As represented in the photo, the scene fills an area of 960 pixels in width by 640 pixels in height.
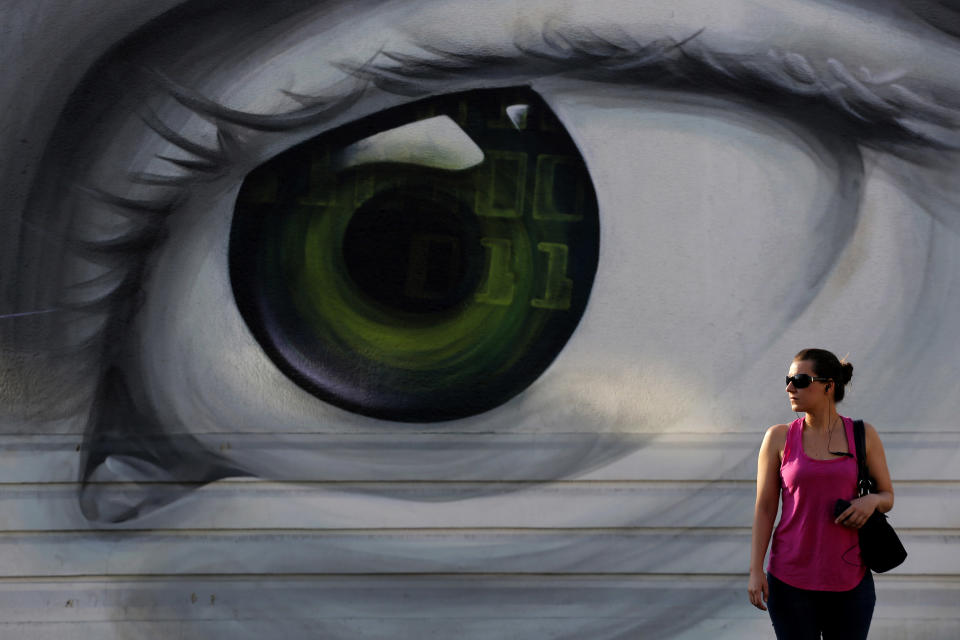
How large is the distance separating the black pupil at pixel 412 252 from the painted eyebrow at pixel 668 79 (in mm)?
471

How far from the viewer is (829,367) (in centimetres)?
290

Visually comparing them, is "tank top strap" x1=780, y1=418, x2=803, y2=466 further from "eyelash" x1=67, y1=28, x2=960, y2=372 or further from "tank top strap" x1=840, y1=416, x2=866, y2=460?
"eyelash" x1=67, y1=28, x2=960, y2=372

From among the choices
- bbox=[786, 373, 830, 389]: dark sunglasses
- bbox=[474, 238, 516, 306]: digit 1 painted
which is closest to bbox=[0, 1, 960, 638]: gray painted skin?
bbox=[474, 238, 516, 306]: digit 1 painted

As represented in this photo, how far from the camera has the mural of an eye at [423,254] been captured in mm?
4211

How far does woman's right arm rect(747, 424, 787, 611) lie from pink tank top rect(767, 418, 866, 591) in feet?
0.20

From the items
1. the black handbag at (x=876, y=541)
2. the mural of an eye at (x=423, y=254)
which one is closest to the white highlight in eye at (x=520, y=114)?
the mural of an eye at (x=423, y=254)

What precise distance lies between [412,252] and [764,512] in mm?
1939

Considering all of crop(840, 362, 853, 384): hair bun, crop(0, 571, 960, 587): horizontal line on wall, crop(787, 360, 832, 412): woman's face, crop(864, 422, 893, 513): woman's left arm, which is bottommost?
crop(0, 571, 960, 587): horizontal line on wall

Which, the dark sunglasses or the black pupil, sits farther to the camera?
the black pupil

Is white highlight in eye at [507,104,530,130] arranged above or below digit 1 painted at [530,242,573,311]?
above

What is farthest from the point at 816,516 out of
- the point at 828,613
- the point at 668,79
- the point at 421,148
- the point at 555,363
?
the point at 421,148

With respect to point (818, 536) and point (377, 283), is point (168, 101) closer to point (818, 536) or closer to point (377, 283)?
point (377, 283)

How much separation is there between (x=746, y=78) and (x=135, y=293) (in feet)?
9.19

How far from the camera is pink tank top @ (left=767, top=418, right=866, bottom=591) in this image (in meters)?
2.82
